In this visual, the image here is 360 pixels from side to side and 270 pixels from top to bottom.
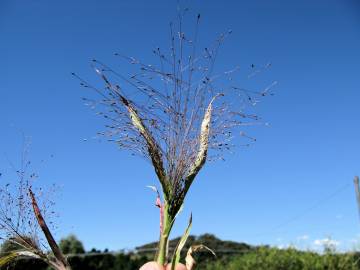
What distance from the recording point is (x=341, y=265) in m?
11.0

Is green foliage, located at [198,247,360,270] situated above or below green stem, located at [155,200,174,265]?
above

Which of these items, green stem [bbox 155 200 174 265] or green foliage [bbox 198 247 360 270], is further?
green foliage [bbox 198 247 360 270]

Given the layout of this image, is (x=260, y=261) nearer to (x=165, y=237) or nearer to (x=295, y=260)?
(x=295, y=260)

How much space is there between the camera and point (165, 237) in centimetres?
206

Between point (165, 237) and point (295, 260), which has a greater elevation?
point (295, 260)

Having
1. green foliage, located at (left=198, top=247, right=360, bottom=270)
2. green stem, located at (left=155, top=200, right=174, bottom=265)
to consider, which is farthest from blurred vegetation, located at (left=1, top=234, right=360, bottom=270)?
green stem, located at (left=155, top=200, right=174, bottom=265)

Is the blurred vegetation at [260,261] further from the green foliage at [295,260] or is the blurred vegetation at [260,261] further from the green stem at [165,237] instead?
the green stem at [165,237]

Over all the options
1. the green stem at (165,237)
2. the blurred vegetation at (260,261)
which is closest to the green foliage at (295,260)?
the blurred vegetation at (260,261)

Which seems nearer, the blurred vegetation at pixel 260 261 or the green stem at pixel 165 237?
the green stem at pixel 165 237

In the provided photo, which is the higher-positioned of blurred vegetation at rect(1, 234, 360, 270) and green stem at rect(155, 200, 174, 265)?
blurred vegetation at rect(1, 234, 360, 270)

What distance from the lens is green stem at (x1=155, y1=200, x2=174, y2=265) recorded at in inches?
79.3

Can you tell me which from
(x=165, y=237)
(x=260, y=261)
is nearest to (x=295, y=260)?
(x=260, y=261)

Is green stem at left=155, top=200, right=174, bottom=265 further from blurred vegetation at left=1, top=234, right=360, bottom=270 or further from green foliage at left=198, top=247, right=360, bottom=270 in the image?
green foliage at left=198, top=247, right=360, bottom=270

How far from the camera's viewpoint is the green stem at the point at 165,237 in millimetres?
2014
